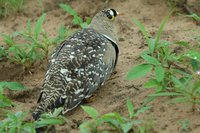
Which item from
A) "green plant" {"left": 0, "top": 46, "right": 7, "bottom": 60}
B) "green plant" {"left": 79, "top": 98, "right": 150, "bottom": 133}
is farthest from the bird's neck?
"green plant" {"left": 79, "top": 98, "right": 150, "bottom": 133}

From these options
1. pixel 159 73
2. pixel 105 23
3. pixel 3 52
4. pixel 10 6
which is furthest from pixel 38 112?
pixel 10 6

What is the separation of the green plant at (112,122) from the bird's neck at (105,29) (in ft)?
5.20

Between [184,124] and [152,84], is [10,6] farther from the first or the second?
[184,124]

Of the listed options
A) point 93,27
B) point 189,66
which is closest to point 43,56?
point 93,27

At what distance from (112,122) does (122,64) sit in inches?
69.9

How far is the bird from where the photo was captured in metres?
5.00

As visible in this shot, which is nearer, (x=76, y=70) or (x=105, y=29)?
A: (x=76, y=70)

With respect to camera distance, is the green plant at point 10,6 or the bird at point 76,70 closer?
the bird at point 76,70

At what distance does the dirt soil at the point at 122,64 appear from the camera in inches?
183

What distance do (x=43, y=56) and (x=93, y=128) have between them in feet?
6.21

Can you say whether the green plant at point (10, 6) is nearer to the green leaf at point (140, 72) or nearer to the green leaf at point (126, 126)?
the green leaf at point (140, 72)

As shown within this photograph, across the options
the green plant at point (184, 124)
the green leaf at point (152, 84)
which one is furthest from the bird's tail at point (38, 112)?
the green plant at point (184, 124)

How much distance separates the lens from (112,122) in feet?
14.2

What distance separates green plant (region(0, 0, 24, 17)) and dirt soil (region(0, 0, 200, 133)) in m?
0.09
